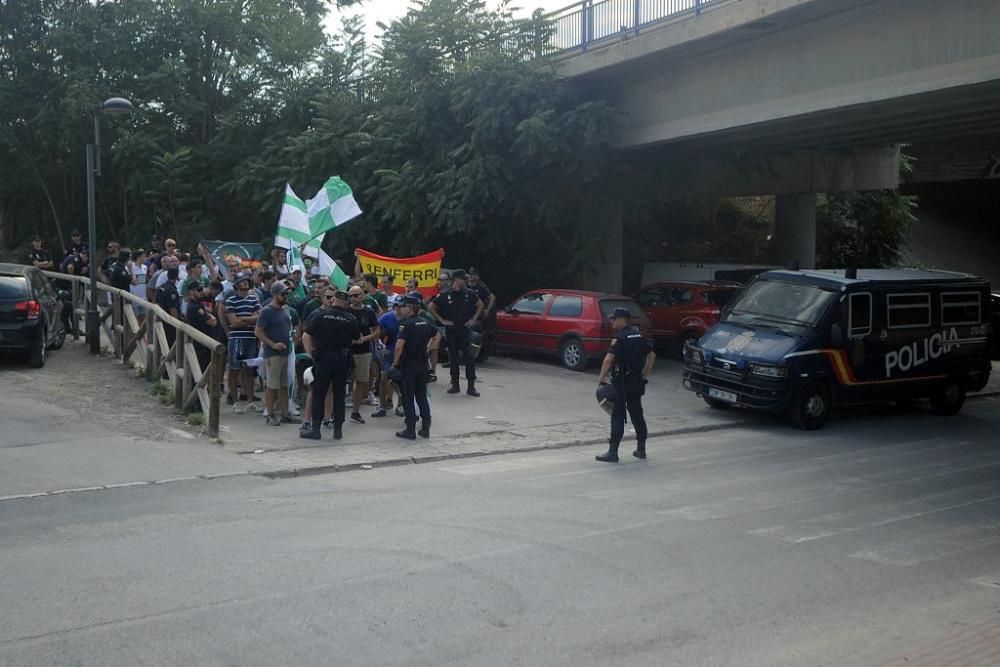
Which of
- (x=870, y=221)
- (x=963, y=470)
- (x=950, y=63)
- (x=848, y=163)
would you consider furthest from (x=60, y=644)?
(x=870, y=221)

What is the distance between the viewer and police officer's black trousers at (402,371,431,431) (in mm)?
12531

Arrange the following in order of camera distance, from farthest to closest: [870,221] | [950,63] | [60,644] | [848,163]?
[870,221] → [848,163] → [950,63] → [60,644]

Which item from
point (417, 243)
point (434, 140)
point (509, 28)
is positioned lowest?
point (417, 243)

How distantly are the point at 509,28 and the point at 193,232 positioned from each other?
1113cm

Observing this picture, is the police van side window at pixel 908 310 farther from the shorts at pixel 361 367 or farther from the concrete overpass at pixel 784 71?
the shorts at pixel 361 367

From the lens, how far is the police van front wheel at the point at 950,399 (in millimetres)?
16250

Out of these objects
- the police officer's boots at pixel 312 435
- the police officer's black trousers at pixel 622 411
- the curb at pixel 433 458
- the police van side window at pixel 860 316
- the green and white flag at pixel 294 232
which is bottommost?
the curb at pixel 433 458

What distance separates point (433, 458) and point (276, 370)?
238cm

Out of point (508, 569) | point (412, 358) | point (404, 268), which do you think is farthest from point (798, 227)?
point (508, 569)

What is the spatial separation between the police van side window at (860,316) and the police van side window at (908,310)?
1.29 ft

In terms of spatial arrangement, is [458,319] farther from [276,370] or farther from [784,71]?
[784,71]

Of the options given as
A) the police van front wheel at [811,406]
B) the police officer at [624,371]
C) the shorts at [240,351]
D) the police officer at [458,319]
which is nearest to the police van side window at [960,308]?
the police van front wheel at [811,406]

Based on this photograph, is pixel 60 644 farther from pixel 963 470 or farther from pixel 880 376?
pixel 880 376

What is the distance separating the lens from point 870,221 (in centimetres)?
3250
